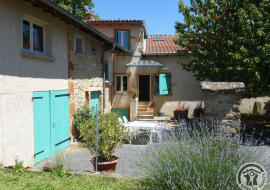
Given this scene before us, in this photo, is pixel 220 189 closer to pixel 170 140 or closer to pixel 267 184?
pixel 267 184

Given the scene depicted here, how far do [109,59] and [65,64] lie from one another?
5.42m

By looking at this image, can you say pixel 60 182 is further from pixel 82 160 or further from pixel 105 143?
pixel 82 160

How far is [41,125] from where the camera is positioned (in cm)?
633

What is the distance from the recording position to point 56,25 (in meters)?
7.00

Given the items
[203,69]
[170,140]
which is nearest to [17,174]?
[170,140]

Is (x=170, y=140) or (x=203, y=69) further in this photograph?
(x=203, y=69)

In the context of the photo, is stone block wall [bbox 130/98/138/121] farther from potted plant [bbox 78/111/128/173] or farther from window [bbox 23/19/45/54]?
potted plant [bbox 78/111/128/173]

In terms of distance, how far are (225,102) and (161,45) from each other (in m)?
11.2

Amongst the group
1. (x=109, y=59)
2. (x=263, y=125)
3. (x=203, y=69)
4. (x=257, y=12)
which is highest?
(x=257, y=12)

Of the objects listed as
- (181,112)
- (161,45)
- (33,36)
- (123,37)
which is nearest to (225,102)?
(33,36)

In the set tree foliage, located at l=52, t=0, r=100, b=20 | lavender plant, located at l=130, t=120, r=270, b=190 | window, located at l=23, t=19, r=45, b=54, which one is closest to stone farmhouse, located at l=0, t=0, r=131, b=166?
window, located at l=23, t=19, r=45, b=54

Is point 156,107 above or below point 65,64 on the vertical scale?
below

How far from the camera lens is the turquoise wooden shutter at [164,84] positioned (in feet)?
44.3

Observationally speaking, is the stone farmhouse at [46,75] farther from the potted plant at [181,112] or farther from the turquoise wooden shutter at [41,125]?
the potted plant at [181,112]
